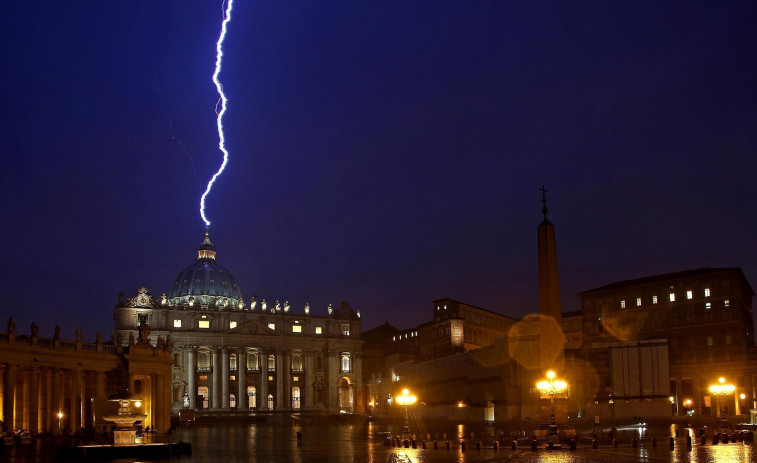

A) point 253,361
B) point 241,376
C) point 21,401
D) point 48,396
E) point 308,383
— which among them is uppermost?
point 253,361

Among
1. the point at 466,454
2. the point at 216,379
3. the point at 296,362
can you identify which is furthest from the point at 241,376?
the point at 466,454

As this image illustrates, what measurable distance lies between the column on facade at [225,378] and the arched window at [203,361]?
2.28 metres

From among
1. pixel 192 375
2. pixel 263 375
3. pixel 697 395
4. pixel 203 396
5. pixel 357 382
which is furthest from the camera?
pixel 357 382

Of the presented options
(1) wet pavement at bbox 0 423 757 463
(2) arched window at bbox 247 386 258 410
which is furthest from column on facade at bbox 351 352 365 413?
(1) wet pavement at bbox 0 423 757 463

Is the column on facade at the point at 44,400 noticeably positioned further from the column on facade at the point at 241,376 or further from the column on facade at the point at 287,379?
the column on facade at the point at 287,379

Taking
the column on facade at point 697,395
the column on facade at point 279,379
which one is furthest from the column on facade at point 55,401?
the column on facade at point 279,379

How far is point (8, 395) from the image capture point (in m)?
44.1

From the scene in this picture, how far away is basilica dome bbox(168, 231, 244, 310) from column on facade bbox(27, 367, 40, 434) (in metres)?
104

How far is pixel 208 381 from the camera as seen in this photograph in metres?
127

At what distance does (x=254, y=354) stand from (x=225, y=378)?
22.9ft

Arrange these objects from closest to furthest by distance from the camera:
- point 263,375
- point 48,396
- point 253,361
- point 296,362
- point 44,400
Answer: point 48,396 → point 44,400 → point 263,375 → point 253,361 → point 296,362

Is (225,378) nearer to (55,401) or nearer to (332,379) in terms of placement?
(332,379)

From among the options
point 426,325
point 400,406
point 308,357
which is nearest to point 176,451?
point 400,406

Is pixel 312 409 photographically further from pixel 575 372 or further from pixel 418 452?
pixel 418 452
